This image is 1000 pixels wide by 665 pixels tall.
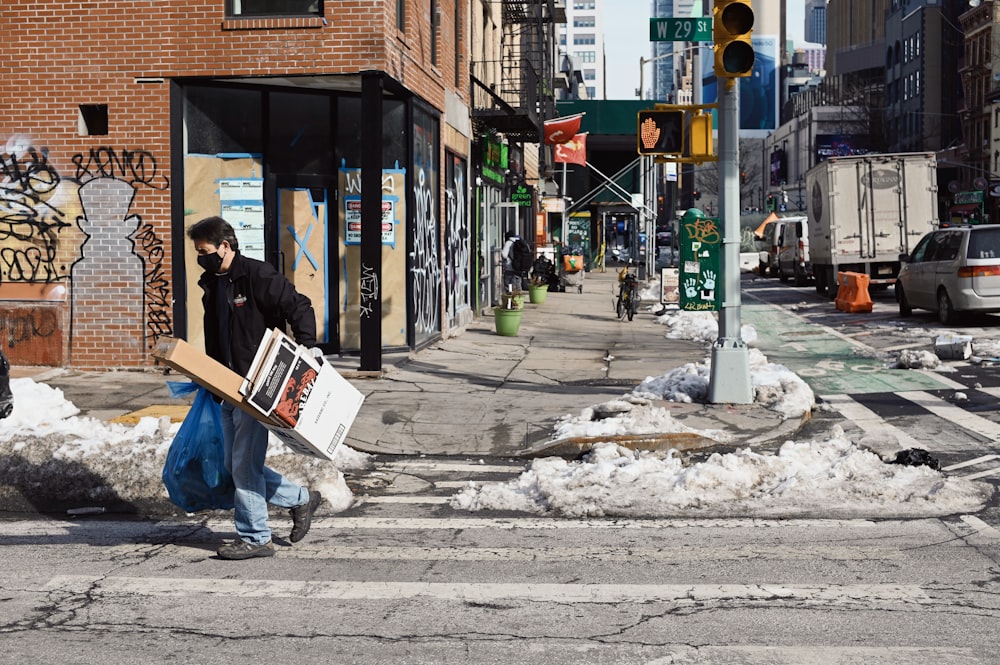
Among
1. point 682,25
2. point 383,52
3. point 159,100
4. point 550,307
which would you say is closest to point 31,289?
point 159,100

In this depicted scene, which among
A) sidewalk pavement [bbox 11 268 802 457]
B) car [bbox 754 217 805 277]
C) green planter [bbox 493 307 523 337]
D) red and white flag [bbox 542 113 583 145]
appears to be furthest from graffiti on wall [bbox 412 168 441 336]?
car [bbox 754 217 805 277]

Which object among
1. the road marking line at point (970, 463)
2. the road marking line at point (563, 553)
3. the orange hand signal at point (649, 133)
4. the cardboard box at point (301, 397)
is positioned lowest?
the road marking line at point (563, 553)

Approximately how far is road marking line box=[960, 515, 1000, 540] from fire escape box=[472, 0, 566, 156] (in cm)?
1580

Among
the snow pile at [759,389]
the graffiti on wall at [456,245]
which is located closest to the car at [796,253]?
the graffiti on wall at [456,245]

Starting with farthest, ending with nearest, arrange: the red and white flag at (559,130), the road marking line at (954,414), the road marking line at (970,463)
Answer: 1. the red and white flag at (559,130)
2. the road marking line at (954,414)
3. the road marking line at (970,463)

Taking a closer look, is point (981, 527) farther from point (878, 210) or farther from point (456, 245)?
point (878, 210)

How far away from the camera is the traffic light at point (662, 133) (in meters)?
11.6

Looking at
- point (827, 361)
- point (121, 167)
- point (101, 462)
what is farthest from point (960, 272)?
point (101, 462)

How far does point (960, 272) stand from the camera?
20.2 m

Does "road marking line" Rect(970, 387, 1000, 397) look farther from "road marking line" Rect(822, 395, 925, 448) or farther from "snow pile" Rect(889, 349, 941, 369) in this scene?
"snow pile" Rect(889, 349, 941, 369)

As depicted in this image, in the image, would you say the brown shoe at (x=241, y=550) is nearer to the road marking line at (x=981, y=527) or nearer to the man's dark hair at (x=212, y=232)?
the man's dark hair at (x=212, y=232)

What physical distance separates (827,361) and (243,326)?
38.7 ft

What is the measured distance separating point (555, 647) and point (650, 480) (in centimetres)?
318

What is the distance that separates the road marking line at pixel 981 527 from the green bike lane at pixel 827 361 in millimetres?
5998
